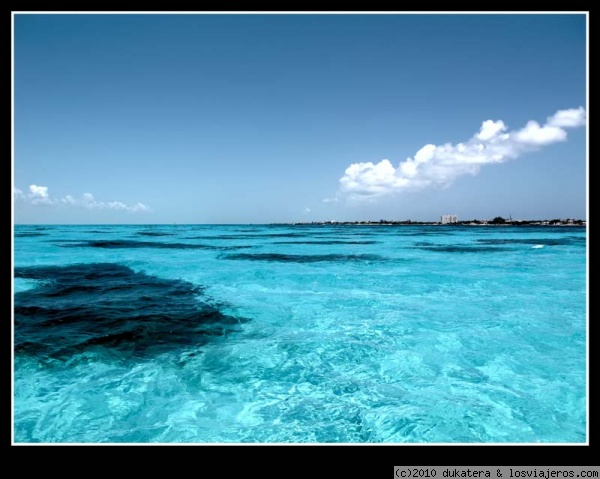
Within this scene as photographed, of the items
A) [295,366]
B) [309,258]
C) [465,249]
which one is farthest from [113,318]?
[465,249]

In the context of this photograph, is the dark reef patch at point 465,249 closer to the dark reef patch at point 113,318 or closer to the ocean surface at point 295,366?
the ocean surface at point 295,366

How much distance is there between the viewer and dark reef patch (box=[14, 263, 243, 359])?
21.2 feet

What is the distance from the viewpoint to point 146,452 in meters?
2.49

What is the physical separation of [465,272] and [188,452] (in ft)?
54.9

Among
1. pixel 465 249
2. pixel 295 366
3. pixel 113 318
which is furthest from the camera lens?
pixel 465 249

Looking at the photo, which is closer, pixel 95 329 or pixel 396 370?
pixel 396 370

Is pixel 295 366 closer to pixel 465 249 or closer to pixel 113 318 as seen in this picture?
pixel 113 318

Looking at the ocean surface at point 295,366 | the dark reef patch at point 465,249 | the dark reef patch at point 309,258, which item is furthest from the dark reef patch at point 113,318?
the dark reef patch at point 465,249

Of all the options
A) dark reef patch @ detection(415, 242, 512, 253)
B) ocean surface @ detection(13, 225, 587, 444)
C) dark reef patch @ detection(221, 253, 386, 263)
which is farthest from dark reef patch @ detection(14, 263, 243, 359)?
dark reef patch @ detection(415, 242, 512, 253)

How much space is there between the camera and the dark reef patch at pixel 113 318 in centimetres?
647

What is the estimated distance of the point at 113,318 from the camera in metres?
8.00
